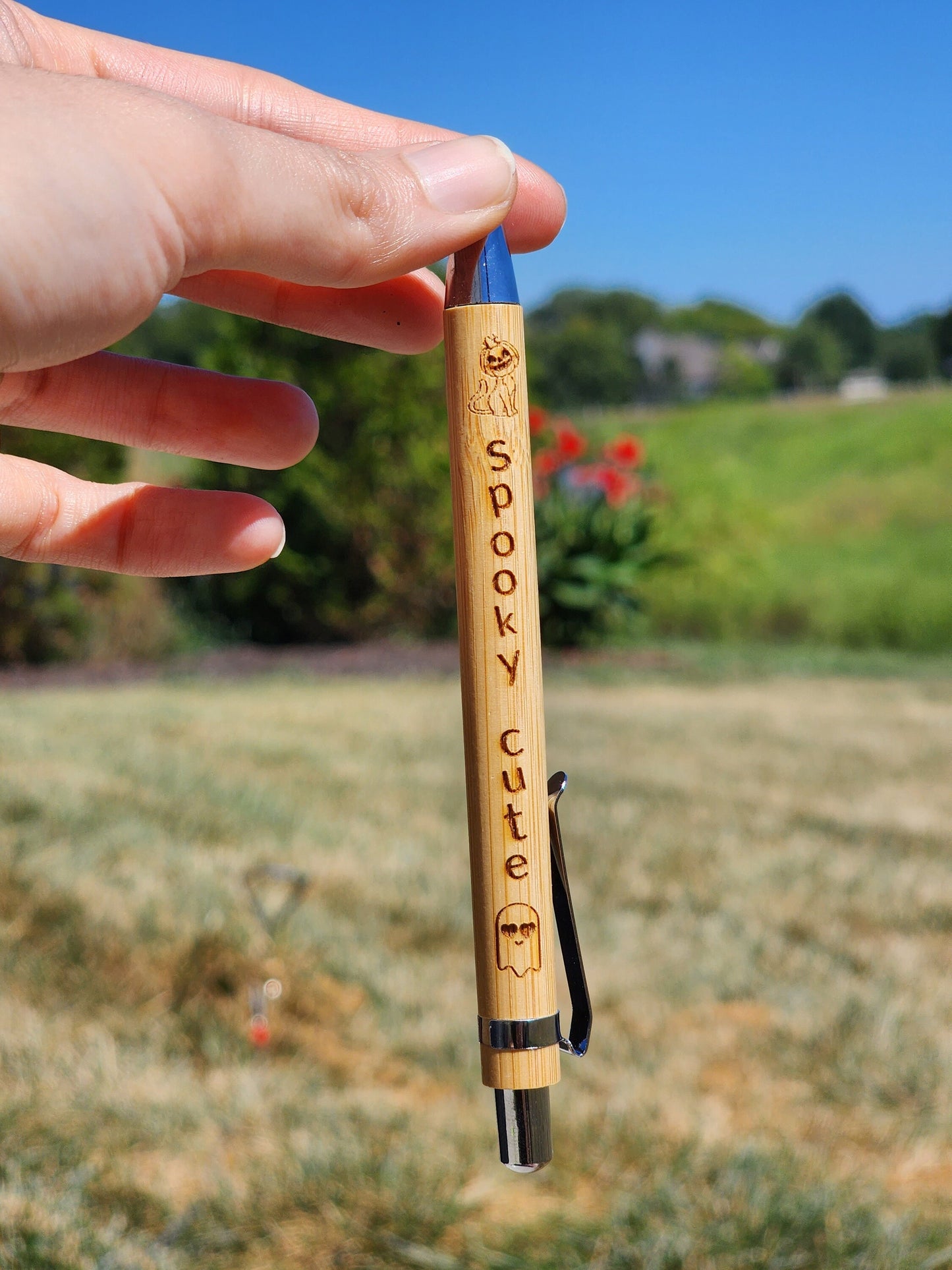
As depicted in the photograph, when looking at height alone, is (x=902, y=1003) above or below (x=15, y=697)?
below

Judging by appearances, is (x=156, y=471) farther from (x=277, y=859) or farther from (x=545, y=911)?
(x=545, y=911)

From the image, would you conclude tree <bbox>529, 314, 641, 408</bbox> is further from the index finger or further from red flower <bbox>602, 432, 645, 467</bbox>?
the index finger

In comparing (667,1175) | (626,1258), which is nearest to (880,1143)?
(667,1175)

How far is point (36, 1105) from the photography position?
2.04 m

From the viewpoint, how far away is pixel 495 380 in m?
1.05

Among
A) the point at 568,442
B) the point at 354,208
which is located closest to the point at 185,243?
the point at 354,208

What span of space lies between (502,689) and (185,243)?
471 mm

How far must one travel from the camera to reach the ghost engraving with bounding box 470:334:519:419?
3.43ft

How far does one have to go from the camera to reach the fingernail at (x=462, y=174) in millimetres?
1034

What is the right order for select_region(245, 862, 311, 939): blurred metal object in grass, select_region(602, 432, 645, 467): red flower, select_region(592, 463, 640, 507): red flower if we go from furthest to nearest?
1. select_region(602, 432, 645, 467): red flower
2. select_region(592, 463, 640, 507): red flower
3. select_region(245, 862, 311, 939): blurred metal object in grass

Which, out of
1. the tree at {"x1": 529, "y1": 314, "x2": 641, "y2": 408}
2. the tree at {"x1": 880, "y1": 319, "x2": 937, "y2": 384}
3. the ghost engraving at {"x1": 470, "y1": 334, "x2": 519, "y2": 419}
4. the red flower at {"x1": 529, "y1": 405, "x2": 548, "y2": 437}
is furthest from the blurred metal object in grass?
the tree at {"x1": 880, "y1": 319, "x2": 937, "y2": 384}

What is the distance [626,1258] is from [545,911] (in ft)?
3.05

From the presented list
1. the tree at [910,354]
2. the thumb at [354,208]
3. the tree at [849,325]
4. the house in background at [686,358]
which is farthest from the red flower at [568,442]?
the tree at [849,325]

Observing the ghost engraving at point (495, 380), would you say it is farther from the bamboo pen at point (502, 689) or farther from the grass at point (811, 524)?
the grass at point (811, 524)
